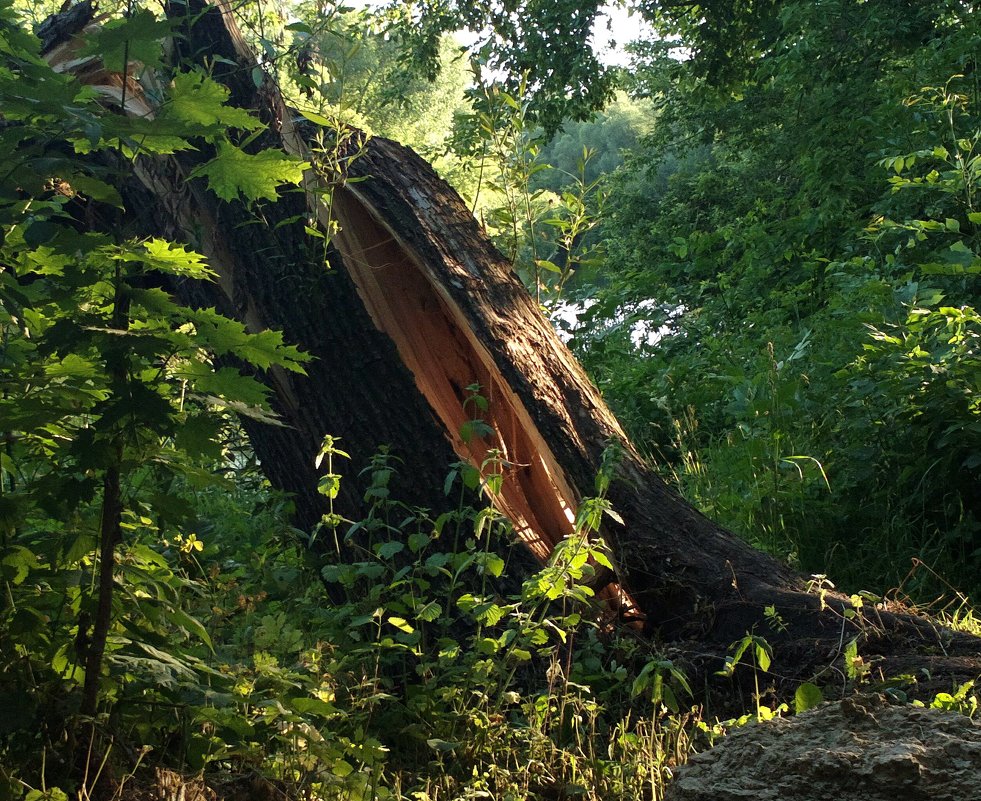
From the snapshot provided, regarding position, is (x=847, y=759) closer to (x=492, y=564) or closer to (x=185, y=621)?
(x=492, y=564)

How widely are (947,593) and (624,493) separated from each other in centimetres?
145

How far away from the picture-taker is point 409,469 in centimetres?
357

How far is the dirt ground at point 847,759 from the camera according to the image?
1896 millimetres

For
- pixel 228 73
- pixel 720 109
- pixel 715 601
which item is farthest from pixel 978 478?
pixel 720 109

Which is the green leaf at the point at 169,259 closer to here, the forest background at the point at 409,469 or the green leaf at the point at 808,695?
the forest background at the point at 409,469

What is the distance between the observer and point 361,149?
3.78 m

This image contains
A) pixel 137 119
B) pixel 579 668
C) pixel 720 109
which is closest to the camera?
pixel 137 119

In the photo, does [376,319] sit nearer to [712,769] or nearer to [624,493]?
[624,493]

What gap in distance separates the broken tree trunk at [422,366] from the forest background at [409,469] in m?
0.17

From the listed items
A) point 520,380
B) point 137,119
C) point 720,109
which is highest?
point 720,109

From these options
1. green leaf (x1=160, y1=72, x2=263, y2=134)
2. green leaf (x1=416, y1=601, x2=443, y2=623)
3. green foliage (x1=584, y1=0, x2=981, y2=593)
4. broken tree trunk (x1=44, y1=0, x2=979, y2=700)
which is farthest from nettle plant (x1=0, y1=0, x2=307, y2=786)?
green foliage (x1=584, y1=0, x2=981, y2=593)

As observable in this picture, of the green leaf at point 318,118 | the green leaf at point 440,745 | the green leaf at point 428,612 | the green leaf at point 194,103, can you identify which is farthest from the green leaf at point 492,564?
the green leaf at point 318,118

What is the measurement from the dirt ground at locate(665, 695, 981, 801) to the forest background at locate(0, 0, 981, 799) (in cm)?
51

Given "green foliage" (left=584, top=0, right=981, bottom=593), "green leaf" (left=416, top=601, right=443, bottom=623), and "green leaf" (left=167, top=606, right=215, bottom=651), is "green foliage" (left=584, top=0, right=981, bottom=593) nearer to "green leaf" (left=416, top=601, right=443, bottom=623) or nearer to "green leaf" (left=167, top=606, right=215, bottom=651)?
"green leaf" (left=416, top=601, right=443, bottom=623)
